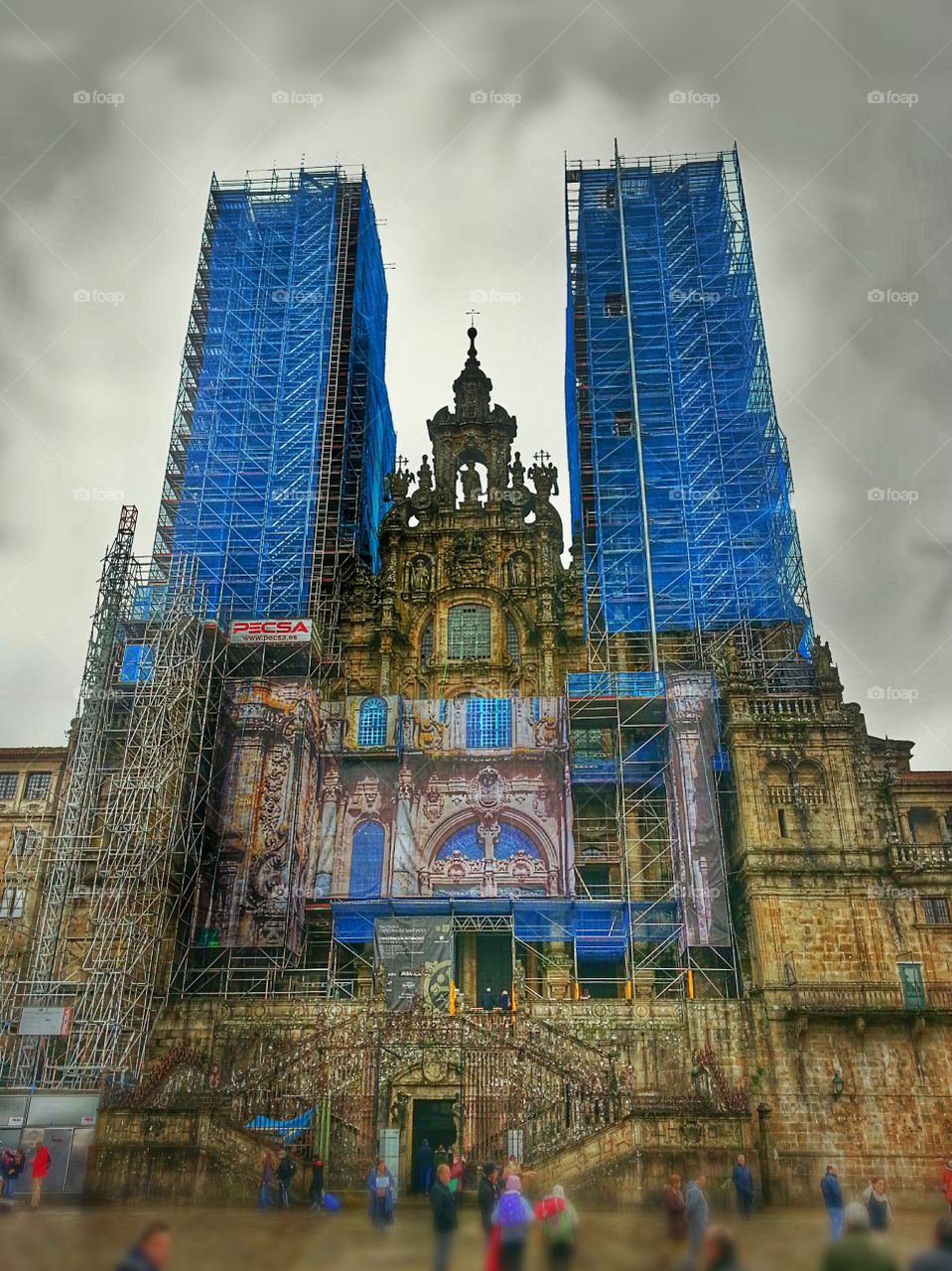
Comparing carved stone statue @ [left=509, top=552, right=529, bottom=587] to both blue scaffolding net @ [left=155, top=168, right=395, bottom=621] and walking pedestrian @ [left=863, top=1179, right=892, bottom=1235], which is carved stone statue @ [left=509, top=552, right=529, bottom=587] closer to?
blue scaffolding net @ [left=155, top=168, right=395, bottom=621]

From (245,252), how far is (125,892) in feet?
112

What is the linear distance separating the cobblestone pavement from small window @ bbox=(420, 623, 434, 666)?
23.5 m

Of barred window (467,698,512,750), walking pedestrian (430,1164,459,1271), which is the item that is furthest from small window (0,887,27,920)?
walking pedestrian (430,1164,459,1271)

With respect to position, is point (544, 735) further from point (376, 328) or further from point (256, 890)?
point (376, 328)

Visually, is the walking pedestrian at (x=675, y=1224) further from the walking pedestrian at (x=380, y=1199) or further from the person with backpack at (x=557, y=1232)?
the walking pedestrian at (x=380, y=1199)

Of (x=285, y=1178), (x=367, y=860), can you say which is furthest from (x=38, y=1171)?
(x=367, y=860)

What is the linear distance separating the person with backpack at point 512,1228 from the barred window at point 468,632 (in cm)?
3239

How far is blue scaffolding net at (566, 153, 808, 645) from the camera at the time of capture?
147 ft

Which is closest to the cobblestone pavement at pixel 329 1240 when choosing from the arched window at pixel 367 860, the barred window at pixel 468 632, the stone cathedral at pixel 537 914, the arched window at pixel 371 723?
the stone cathedral at pixel 537 914

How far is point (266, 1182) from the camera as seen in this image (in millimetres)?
24609

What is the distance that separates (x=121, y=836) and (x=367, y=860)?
923 centimetres

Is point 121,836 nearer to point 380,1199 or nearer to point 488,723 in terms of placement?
point 488,723

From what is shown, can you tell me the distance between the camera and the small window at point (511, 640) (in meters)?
44.7

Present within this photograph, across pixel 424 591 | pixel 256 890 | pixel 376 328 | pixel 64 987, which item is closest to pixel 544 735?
pixel 424 591
